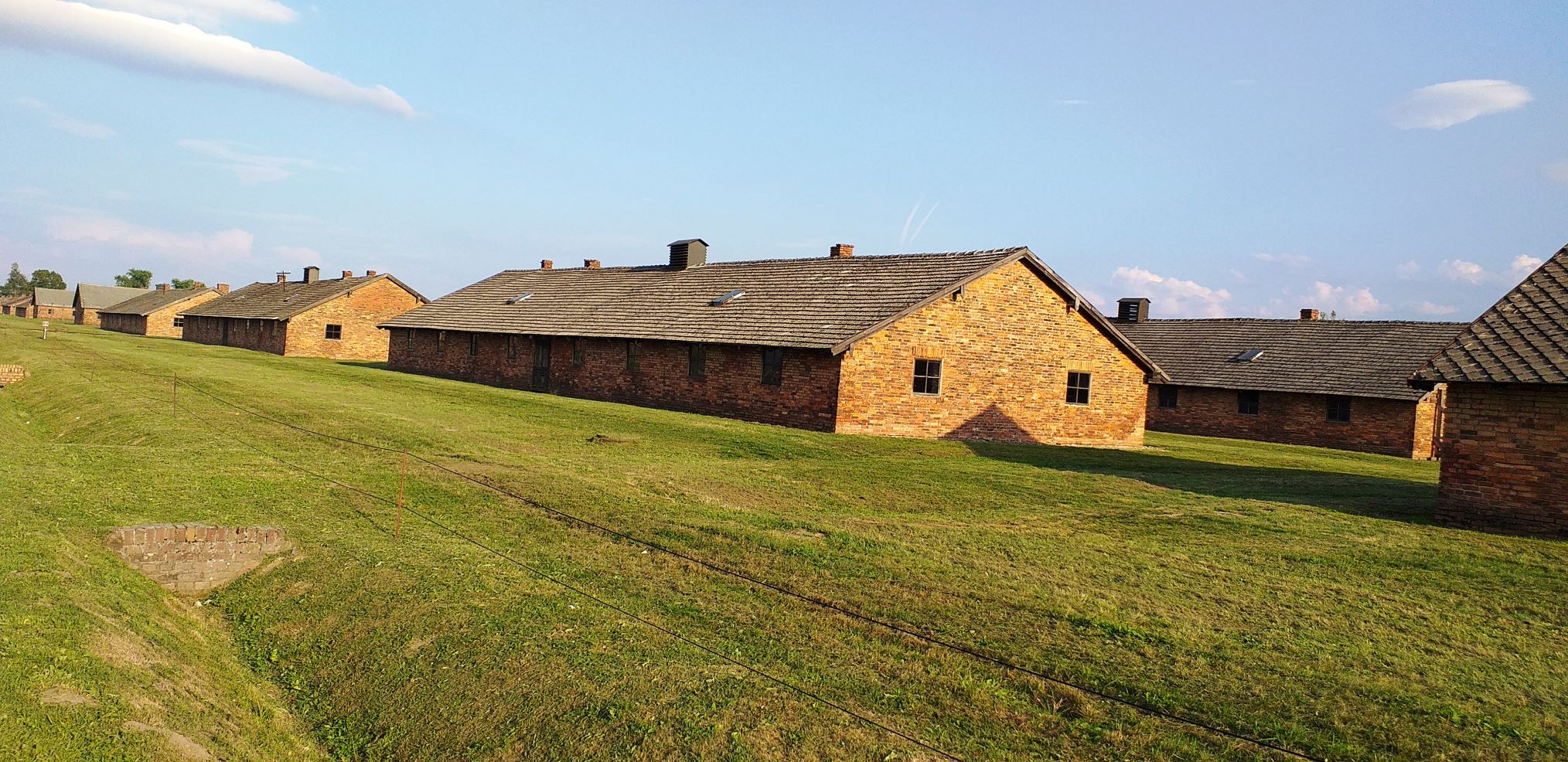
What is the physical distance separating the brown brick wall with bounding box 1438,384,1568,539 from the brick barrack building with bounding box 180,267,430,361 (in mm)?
51160

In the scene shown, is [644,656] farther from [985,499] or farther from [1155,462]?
[1155,462]

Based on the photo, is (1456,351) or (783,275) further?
(783,275)

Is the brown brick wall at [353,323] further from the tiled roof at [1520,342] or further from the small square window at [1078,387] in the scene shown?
the tiled roof at [1520,342]

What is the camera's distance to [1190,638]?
28.2ft

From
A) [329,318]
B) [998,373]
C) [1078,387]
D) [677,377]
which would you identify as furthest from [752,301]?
[329,318]

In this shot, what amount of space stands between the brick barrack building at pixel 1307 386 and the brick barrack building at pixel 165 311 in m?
79.9

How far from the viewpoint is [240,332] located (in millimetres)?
62688

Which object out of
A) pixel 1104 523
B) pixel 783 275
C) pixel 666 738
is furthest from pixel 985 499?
pixel 783 275

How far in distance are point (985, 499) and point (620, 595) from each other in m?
8.04

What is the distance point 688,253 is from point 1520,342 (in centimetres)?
2949

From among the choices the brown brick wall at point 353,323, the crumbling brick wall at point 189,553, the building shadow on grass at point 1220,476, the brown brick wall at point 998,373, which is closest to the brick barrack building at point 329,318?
the brown brick wall at point 353,323

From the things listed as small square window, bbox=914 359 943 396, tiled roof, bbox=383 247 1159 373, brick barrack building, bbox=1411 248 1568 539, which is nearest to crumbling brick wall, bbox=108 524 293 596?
tiled roof, bbox=383 247 1159 373

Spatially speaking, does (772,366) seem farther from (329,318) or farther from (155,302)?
(155,302)

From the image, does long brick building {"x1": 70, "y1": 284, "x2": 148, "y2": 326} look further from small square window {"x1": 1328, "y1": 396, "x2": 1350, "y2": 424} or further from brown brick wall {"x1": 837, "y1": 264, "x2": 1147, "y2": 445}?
small square window {"x1": 1328, "y1": 396, "x2": 1350, "y2": 424}
